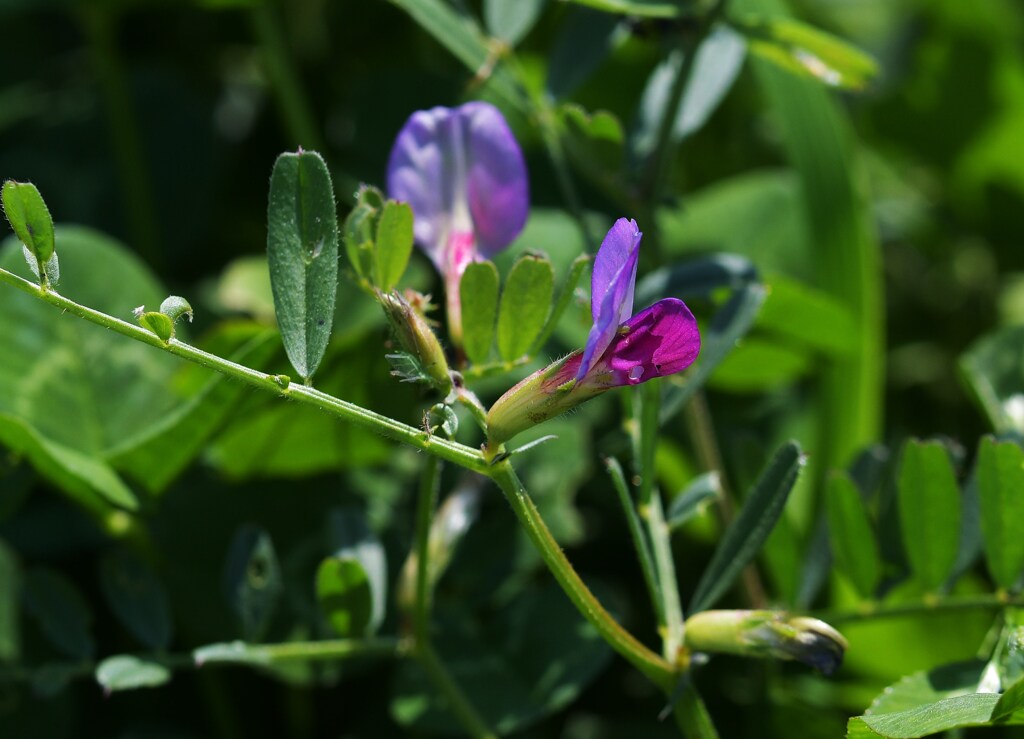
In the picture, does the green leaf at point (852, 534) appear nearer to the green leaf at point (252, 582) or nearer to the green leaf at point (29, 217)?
the green leaf at point (252, 582)

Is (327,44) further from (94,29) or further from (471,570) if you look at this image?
(471,570)

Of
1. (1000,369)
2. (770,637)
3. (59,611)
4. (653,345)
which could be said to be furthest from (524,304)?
(1000,369)

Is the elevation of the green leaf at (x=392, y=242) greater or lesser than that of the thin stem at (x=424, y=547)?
greater

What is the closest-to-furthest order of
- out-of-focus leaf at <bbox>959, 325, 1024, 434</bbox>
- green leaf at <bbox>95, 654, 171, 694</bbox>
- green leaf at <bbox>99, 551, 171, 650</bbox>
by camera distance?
green leaf at <bbox>95, 654, 171, 694</bbox> → green leaf at <bbox>99, 551, 171, 650</bbox> → out-of-focus leaf at <bbox>959, 325, 1024, 434</bbox>

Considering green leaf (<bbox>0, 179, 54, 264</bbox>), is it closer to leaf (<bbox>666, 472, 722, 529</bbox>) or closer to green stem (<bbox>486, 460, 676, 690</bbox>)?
green stem (<bbox>486, 460, 676, 690</bbox>)

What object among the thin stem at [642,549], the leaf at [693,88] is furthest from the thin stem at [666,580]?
the leaf at [693,88]

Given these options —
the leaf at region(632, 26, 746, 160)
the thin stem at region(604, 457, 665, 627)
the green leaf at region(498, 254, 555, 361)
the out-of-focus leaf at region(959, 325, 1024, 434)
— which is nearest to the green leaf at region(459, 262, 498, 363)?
the green leaf at region(498, 254, 555, 361)
